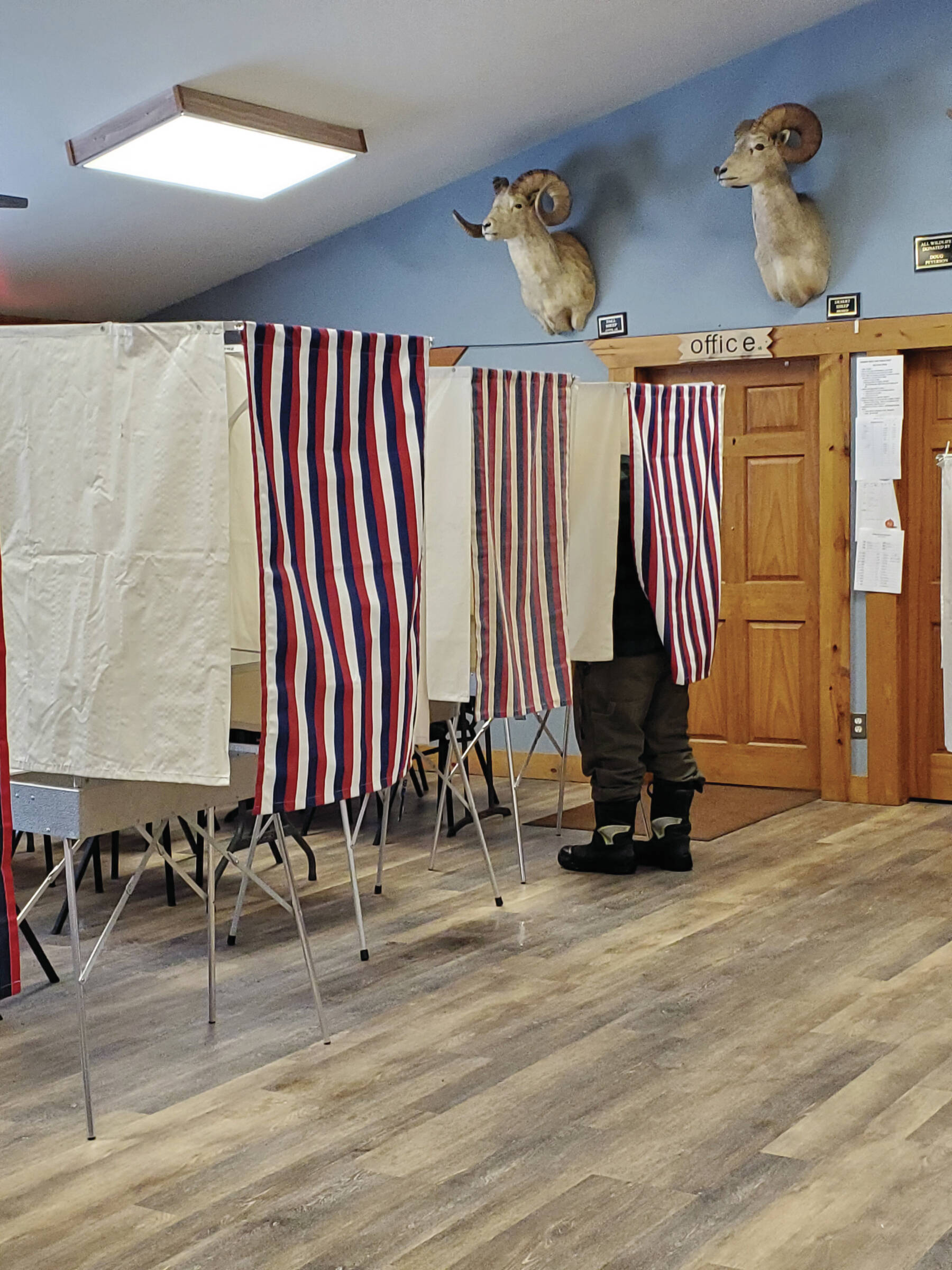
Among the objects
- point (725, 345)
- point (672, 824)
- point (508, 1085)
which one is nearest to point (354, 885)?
point (508, 1085)

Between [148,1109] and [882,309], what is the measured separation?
419 centimetres

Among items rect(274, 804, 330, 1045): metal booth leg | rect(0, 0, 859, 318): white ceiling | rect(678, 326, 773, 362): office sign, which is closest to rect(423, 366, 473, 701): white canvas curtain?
rect(274, 804, 330, 1045): metal booth leg

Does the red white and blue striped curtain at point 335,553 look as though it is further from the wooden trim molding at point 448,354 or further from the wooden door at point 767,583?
the wooden trim molding at point 448,354

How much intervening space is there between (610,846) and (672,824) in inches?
8.6

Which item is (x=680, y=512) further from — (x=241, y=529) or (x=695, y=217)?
(x=695, y=217)

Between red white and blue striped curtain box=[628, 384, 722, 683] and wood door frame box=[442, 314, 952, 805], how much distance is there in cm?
115

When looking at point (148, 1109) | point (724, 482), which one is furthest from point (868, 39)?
point (148, 1109)

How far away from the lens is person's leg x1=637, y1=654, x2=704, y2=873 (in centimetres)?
467

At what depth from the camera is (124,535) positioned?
2.78 m

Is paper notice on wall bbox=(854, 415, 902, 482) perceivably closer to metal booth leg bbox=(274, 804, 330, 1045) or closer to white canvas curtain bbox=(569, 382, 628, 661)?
white canvas curtain bbox=(569, 382, 628, 661)

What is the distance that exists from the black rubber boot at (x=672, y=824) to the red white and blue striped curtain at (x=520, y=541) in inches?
23.9

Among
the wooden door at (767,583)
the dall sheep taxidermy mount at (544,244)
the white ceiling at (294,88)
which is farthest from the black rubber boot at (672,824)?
the white ceiling at (294,88)

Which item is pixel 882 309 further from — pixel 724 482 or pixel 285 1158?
pixel 285 1158

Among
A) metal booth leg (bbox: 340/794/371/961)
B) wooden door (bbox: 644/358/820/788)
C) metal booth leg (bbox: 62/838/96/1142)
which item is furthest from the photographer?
wooden door (bbox: 644/358/820/788)
